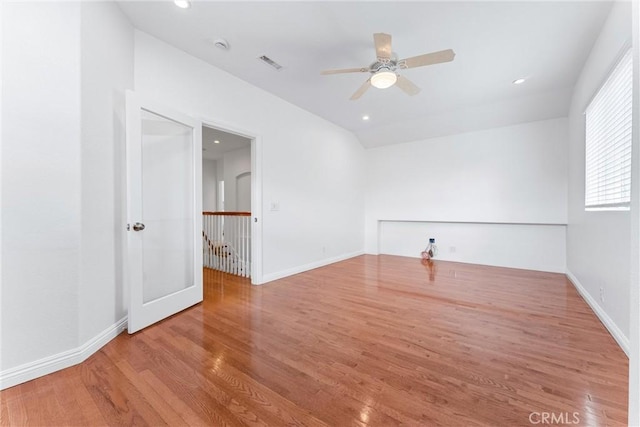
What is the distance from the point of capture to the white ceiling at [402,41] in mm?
2115

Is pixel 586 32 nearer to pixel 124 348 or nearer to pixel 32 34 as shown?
pixel 32 34

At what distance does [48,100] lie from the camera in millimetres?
1660

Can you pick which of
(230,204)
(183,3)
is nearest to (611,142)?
(183,3)

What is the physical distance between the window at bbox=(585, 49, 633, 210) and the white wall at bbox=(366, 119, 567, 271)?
1501mm

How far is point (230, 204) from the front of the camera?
6789mm

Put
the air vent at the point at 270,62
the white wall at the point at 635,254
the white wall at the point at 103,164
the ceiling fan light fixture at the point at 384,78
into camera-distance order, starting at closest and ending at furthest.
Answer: the white wall at the point at 635,254 → the white wall at the point at 103,164 → the ceiling fan light fixture at the point at 384,78 → the air vent at the point at 270,62

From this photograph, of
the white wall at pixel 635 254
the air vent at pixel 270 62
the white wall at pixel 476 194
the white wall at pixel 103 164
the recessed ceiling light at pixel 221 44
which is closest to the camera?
the white wall at pixel 635 254

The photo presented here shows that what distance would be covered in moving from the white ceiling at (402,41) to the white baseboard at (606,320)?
266 centimetres

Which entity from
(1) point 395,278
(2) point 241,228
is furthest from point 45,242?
(1) point 395,278

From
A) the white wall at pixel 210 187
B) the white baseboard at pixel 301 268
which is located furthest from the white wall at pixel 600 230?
the white wall at pixel 210 187

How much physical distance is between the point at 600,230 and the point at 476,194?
253 centimetres

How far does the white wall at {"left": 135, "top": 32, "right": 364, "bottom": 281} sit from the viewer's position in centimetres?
262

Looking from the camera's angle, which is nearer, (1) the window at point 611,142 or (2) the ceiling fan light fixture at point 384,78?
(1) the window at point 611,142

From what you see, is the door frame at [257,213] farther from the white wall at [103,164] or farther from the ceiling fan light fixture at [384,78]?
the ceiling fan light fixture at [384,78]
